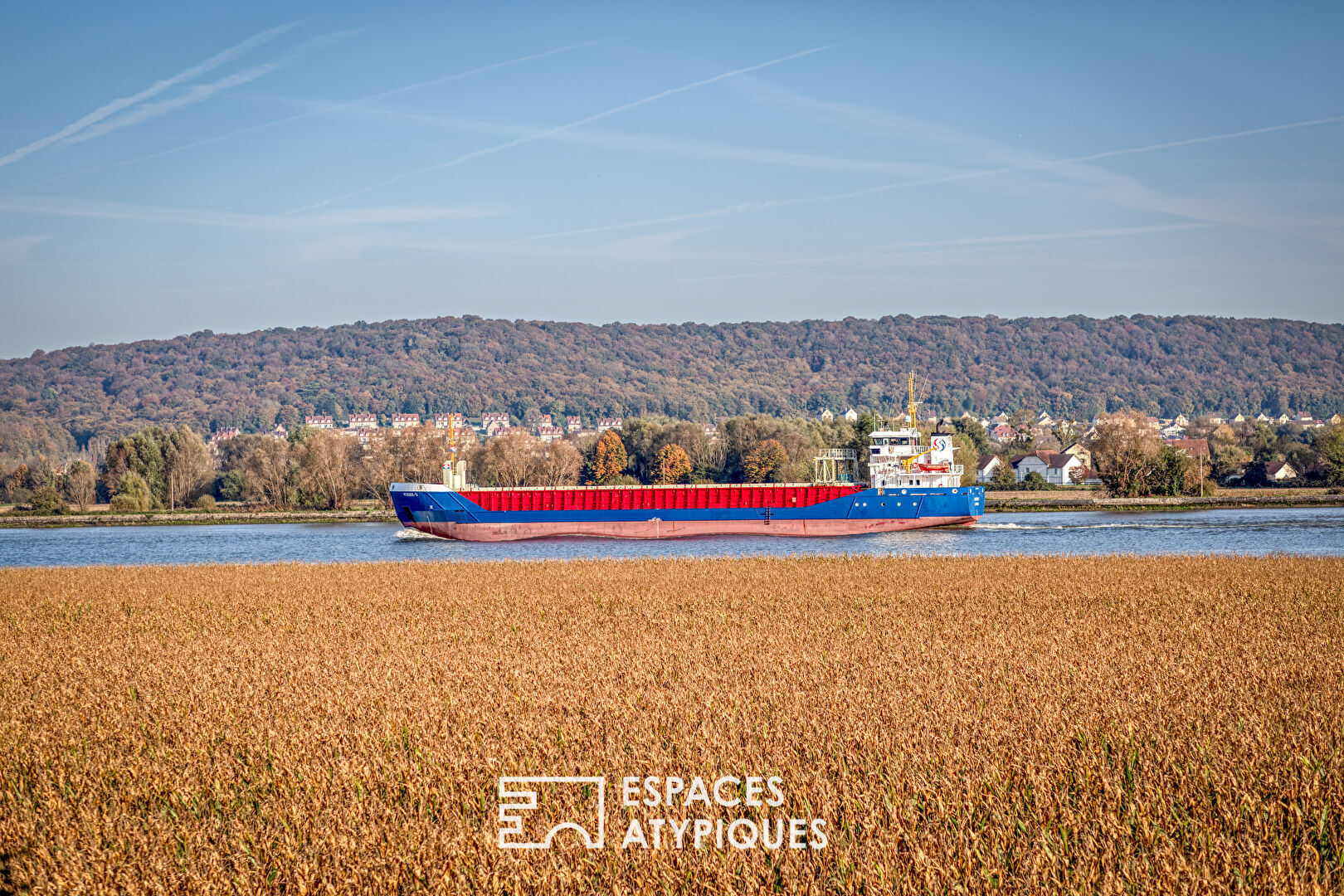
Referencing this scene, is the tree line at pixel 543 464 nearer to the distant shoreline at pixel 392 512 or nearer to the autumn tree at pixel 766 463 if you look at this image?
the autumn tree at pixel 766 463

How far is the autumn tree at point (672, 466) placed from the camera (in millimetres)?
104312

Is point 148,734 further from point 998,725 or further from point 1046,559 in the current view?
point 1046,559

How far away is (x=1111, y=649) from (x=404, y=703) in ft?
27.3

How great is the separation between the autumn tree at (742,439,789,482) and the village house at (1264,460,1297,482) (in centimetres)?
4343

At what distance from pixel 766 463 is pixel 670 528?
48.5 meters

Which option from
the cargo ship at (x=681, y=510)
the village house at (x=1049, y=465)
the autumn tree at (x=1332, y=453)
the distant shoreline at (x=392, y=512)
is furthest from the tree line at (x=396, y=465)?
the cargo ship at (x=681, y=510)

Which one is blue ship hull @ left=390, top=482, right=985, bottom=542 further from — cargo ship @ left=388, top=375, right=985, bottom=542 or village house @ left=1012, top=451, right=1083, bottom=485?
village house @ left=1012, top=451, right=1083, bottom=485

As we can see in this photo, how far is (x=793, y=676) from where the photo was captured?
37.7 feet

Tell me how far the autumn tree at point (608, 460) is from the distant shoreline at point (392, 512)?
26.7m

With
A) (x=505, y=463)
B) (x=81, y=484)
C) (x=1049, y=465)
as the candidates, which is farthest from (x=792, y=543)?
(x=1049, y=465)

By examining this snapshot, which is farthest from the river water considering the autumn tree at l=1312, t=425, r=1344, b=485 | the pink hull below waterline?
the autumn tree at l=1312, t=425, r=1344, b=485

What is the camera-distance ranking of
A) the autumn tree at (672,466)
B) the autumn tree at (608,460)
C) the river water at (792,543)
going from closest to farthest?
the river water at (792,543) < the autumn tree at (672,466) < the autumn tree at (608,460)

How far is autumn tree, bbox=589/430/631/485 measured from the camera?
108875 mm

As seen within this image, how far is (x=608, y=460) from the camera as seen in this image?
363 ft
